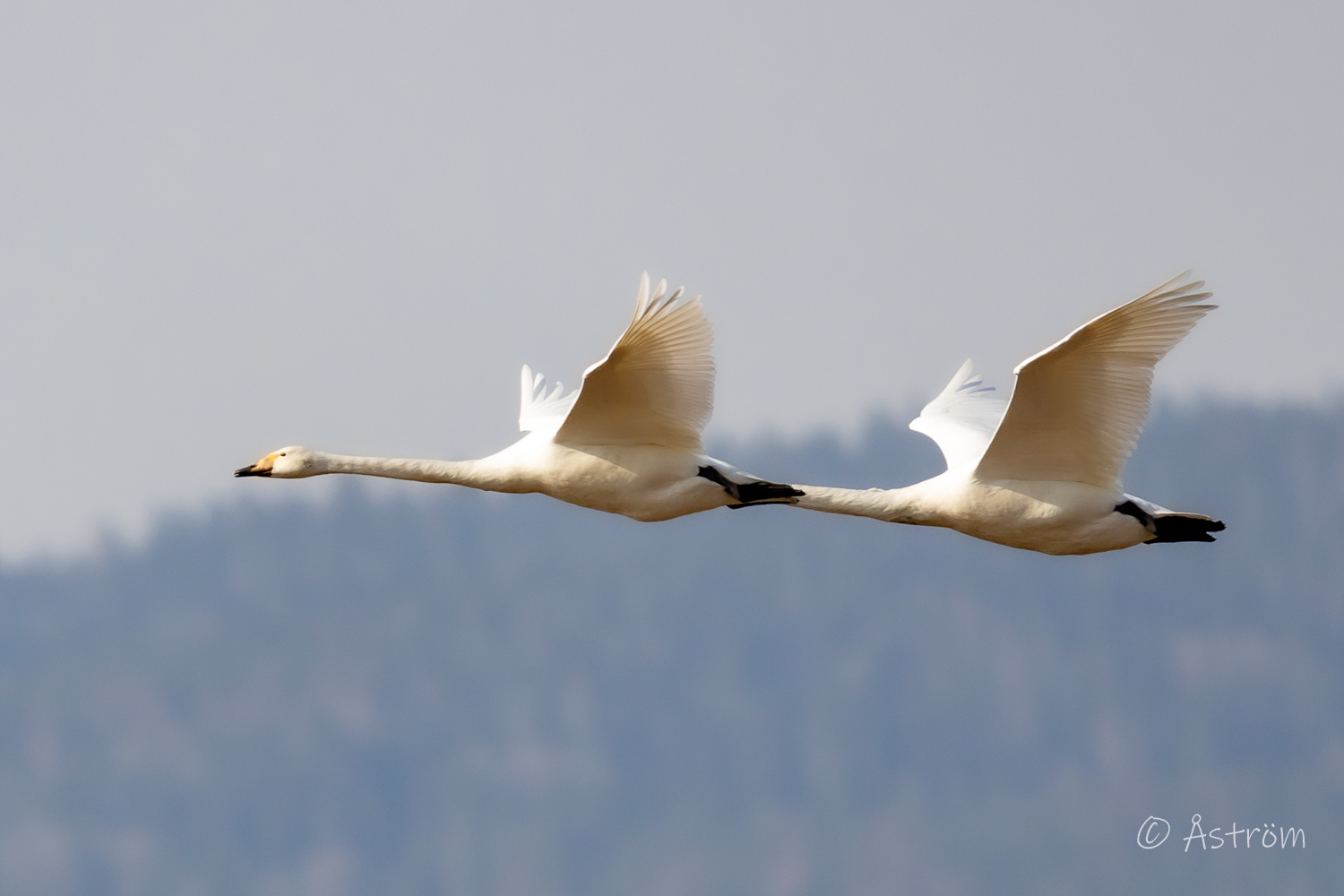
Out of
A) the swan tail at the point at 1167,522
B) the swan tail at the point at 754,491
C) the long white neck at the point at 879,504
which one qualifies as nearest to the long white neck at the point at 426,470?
the swan tail at the point at 754,491

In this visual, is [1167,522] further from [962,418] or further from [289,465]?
[289,465]

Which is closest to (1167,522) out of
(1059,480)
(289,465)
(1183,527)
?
(1183,527)

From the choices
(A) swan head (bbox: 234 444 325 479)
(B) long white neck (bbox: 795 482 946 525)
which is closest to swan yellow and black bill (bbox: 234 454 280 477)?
(A) swan head (bbox: 234 444 325 479)

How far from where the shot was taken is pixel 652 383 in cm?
1942

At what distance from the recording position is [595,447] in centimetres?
2006

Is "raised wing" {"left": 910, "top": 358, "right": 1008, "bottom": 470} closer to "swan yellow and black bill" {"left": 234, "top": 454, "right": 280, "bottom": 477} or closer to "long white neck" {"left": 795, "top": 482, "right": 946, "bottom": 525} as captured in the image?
"long white neck" {"left": 795, "top": 482, "right": 946, "bottom": 525}

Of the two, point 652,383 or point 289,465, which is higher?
point 652,383

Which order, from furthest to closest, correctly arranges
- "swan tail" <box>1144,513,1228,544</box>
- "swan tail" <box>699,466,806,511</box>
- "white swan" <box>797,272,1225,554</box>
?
"swan tail" <box>699,466,806,511</box>, "swan tail" <box>1144,513,1228,544</box>, "white swan" <box>797,272,1225,554</box>

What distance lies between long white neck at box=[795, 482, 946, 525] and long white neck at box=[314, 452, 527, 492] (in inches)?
118

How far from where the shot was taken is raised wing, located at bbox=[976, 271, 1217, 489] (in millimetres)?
17875

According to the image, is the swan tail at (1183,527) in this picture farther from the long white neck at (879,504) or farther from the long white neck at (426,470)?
the long white neck at (426,470)

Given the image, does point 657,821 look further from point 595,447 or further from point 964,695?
point 595,447

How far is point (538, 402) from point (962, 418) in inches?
212

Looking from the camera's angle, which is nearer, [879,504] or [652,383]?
[652,383]
